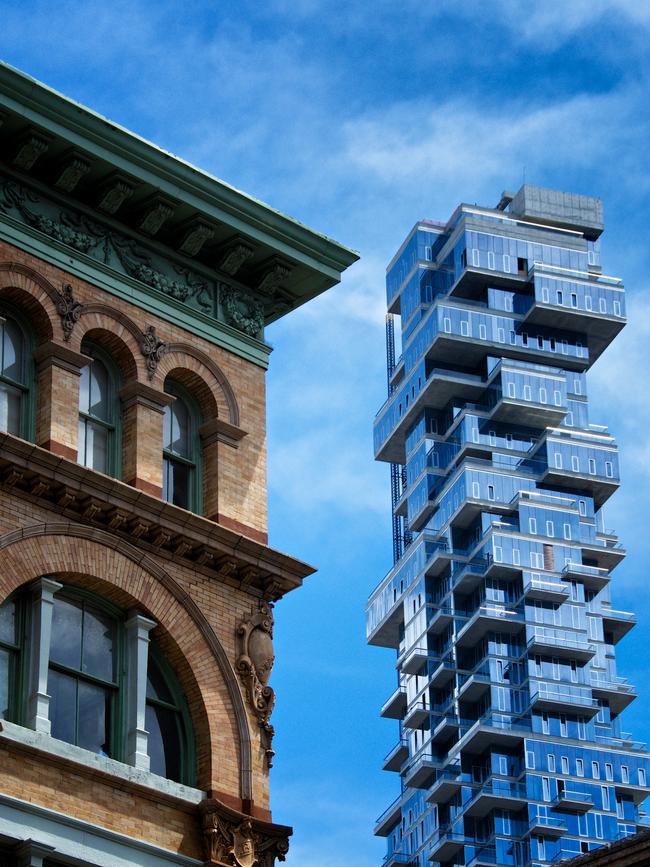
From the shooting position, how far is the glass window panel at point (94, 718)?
1134 inches

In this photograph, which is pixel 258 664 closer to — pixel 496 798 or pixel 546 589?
pixel 496 798

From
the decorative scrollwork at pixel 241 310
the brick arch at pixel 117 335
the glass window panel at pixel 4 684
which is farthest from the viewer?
the decorative scrollwork at pixel 241 310

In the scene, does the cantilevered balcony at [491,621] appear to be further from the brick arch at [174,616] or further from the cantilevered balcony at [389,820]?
the brick arch at [174,616]

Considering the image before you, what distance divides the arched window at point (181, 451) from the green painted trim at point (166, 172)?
3.00 metres

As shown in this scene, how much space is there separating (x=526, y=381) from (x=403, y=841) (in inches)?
1556

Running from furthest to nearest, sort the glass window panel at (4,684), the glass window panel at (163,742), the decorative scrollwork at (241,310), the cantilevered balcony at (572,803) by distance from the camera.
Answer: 1. the cantilevered balcony at (572,803)
2. the decorative scrollwork at (241,310)
3. the glass window panel at (163,742)
4. the glass window panel at (4,684)

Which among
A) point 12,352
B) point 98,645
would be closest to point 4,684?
point 98,645

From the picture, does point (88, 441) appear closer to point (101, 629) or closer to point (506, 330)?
point (101, 629)

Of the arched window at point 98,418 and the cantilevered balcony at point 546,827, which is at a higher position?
the cantilevered balcony at point 546,827

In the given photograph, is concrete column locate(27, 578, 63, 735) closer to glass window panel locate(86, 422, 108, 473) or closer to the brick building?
the brick building

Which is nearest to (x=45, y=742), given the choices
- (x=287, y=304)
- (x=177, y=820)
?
(x=177, y=820)

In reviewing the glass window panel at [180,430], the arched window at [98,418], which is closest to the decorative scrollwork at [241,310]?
the glass window panel at [180,430]

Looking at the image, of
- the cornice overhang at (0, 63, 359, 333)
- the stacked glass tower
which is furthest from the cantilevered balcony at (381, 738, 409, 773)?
the cornice overhang at (0, 63, 359, 333)

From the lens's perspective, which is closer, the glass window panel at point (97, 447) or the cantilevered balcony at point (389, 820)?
the glass window panel at point (97, 447)
